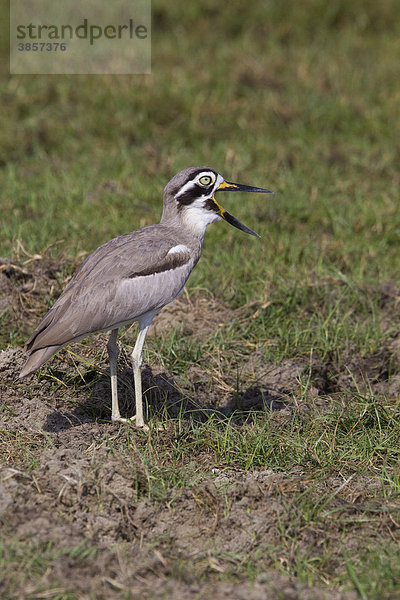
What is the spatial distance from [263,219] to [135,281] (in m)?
2.91

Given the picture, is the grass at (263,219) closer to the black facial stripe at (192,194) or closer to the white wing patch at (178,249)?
the white wing patch at (178,249)

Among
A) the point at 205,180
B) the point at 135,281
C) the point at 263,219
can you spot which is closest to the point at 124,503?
the point at 135,281

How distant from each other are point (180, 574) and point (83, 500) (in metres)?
0.67

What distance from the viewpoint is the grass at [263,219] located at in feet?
13.9

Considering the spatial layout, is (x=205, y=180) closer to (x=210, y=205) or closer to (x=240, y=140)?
(x=210, y=205)

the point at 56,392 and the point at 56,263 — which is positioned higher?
the point at 56,263

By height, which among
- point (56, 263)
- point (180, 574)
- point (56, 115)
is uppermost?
point (56, 115)

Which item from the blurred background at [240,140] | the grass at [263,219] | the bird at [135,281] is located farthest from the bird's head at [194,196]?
the blurred background at [240,140]

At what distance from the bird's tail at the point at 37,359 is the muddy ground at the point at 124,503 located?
0.35 meters

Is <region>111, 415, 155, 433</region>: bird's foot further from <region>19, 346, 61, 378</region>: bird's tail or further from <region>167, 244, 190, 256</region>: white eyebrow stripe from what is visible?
<region>167, 244, 190, 256</region>: white eyebrow stripe

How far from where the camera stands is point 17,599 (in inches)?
133

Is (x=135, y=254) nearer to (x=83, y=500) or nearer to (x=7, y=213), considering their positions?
(x=83, y=500)

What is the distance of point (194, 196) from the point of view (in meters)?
5.17

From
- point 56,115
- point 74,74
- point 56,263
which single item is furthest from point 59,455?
point 74,74
